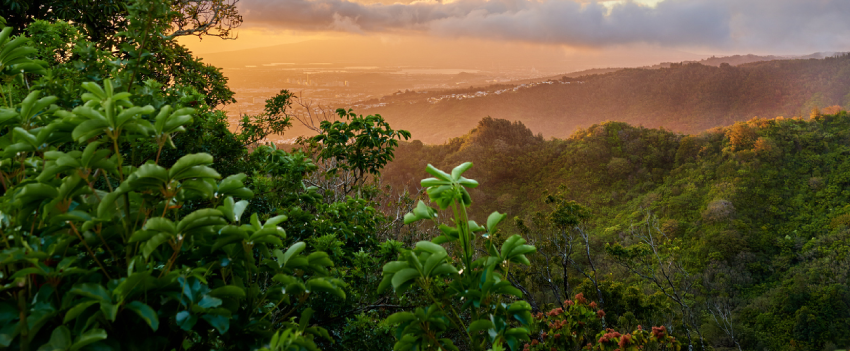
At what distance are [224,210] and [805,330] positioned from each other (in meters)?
10.5

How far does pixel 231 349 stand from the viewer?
2.55 ft

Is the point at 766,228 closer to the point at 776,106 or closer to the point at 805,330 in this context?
the point at 805,330

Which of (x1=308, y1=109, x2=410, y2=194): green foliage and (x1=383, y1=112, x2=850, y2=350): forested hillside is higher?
(x1=308, y1=109, x2=410, y2=194): green foliage

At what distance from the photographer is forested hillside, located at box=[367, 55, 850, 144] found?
75.3 ft

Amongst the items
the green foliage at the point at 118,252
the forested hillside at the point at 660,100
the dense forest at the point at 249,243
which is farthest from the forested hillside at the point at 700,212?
the forested hillside at the point at 660,100

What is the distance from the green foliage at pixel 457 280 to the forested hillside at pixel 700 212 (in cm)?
504

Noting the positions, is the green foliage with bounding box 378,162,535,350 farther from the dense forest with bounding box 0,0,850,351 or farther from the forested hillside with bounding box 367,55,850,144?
the forested hillside with bounding box 367,55,850,144

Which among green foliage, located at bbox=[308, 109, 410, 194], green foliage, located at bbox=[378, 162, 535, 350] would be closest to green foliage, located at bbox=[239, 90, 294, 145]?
green foliage, located at bbox=[308, 109, 410, 194]

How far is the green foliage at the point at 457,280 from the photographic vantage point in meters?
0.79

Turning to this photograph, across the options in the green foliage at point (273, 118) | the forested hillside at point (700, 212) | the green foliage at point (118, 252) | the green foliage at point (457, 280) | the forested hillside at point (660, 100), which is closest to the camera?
the green foliage at point (118, 252)

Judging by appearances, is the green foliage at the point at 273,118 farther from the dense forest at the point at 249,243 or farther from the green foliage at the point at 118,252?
the green foliage at the point at 118,252

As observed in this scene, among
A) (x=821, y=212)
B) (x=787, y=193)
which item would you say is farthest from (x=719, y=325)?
(x=787, y=193)

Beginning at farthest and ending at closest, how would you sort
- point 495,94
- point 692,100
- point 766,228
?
1. point 495,94
2. point 692,100
3. point 766,228

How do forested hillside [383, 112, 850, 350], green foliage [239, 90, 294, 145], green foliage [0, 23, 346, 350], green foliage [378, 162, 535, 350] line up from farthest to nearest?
forested hillside [383, 112, 850, 350], green foliage [239, 90, 294, 145], green foliage [378, 162, 535, 350], green foliage [0, 23, 346, 350]
